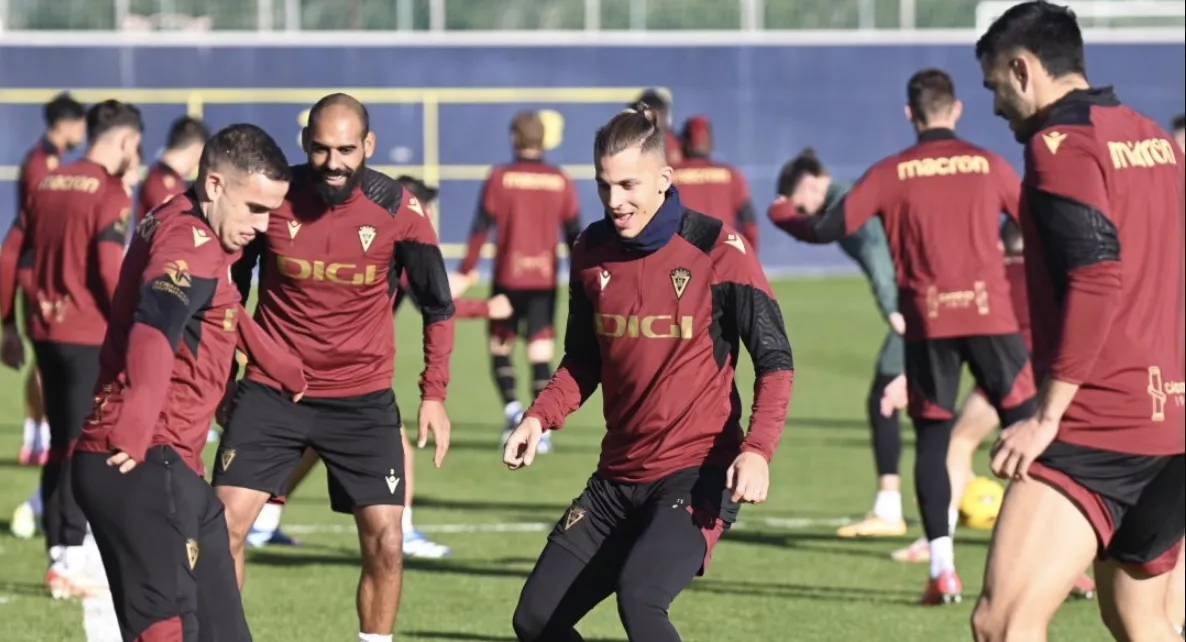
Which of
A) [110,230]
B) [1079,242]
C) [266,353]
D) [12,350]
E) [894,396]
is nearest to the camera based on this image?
[1079,242]

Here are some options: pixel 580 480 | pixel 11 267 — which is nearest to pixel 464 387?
pixel 580 480

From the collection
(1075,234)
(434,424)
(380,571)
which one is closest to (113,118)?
(434,424)

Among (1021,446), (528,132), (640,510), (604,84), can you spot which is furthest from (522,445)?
(604,84)

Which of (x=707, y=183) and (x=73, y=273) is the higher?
(x=707, y=183)

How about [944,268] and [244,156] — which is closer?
[244,156]

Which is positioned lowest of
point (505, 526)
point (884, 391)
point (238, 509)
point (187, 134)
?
point (505, 526)

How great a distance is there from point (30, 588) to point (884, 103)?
27.9 m

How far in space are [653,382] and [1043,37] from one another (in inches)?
64.7

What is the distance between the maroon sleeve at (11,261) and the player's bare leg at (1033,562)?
663 centimetres

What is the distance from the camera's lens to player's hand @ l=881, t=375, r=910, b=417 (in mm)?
12023

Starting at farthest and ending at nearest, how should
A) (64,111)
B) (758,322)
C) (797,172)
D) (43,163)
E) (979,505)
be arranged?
(43,163) < (64,111) < (979,505) < (797,172) < (758,322)

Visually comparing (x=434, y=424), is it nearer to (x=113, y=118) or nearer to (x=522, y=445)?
(x=522, y=445)

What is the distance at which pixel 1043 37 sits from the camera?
5.76 meters

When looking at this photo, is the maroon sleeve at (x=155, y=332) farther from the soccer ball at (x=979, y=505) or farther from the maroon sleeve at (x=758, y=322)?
the soccer ball at (x=979, y=505)
